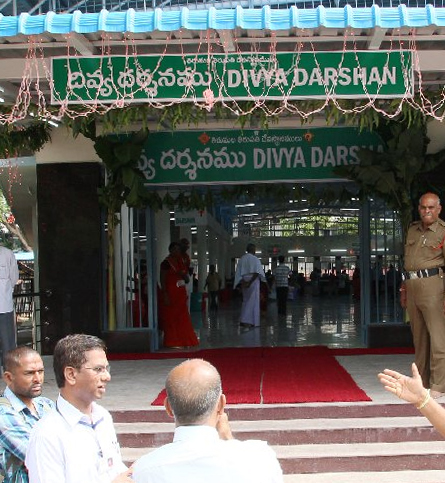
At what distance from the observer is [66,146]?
9.76 m

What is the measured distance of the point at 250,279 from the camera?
12.9 meters

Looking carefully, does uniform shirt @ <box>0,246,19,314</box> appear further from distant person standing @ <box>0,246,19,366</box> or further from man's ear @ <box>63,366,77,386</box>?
man's ear @ <box>63,366,77,386</box>

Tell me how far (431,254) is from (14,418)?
14.2ft

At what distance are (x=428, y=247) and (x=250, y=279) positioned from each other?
245 inches

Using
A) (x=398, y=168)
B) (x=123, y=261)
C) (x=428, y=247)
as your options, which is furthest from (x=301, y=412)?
(x=123, y=261)

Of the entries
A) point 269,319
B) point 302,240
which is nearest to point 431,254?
point 269,319

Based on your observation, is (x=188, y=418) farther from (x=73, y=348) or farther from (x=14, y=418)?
(x=14, y=418)

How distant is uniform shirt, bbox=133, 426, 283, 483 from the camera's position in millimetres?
2131

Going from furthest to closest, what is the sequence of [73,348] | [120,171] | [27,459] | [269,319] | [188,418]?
1. [269,319]
2. [120,171]
3. [73,348]
4. [27,459]
5. [188,418]

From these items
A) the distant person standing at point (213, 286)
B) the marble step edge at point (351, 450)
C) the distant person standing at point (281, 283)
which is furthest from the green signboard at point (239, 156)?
the distant person standing at point (213, 286)

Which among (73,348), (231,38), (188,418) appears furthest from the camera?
(231,38)

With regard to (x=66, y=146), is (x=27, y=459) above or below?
below

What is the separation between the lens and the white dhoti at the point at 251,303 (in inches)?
509

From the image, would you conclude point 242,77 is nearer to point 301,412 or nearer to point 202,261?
point 301,412
